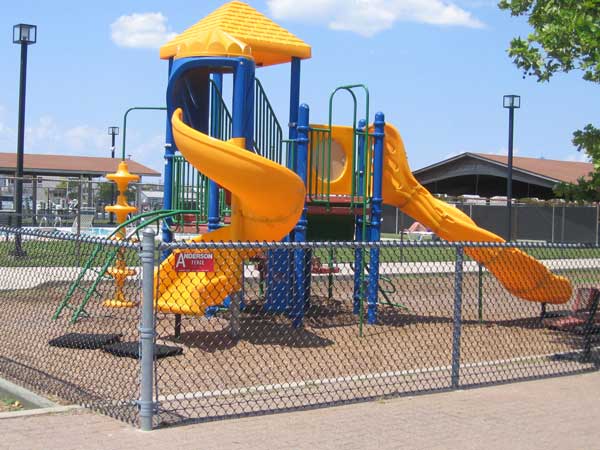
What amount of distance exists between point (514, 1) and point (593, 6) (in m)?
1.48

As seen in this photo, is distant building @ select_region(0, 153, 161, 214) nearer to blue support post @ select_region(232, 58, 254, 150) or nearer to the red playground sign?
blue support post @ select_region(232, 58, 254, 150)

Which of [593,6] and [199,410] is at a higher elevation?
[593,6]

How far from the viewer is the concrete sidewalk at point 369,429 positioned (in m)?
5.75

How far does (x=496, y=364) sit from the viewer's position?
347 inches

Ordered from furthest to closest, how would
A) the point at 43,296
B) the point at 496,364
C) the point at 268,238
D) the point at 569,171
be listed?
the point at 569,171 → the point at 43,296 → the point at 268,238 → the point at 496,364

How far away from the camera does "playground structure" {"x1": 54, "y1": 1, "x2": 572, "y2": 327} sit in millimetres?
9703

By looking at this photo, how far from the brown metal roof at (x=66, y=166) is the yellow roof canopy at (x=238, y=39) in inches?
1608

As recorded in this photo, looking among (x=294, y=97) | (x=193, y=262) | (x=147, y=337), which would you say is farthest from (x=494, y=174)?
(x=147, y=337)

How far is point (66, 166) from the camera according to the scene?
187 feet

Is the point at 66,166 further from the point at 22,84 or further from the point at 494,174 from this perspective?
the point at 22,84

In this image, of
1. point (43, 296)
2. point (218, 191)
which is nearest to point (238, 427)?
point (218, 191)

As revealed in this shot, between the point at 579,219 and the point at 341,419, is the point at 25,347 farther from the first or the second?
the point at 579,219

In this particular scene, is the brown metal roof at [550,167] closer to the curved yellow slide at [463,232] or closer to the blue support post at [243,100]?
the curved yellow slide at [463,232]

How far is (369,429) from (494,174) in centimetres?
3680
